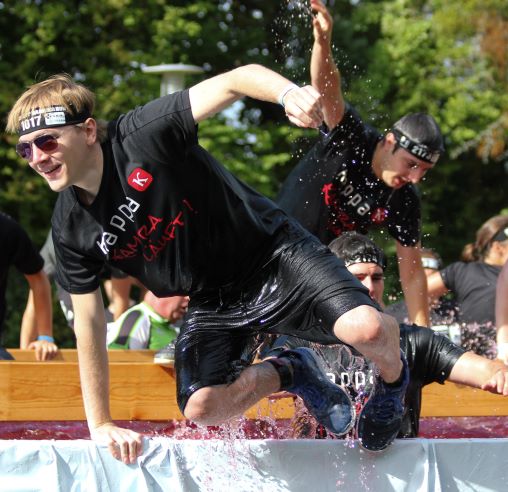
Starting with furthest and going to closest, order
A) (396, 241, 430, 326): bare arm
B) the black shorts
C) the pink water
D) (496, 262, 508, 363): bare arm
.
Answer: (396, 241, 430, 326): bare arm
the pink water
(496, 262, 508, 363): bare arm
the black shorts

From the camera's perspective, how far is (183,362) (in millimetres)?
4090

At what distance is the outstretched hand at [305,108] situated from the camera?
3197 millimetres

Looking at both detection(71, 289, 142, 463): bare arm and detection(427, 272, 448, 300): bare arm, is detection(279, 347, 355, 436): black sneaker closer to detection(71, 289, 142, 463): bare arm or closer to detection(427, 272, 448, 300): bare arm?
detection(71, 289, 142, 463): bare arm

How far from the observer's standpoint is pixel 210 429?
475 centimetres

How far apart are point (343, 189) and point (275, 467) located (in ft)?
6.08

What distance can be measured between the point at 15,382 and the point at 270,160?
359 inches

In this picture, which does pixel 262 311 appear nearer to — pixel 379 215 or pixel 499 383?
pixel 499 383

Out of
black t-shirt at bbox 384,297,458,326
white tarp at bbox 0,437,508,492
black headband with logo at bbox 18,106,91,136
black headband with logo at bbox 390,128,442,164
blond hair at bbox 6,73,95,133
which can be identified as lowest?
black t-shirt at bbox 384,297,458,326

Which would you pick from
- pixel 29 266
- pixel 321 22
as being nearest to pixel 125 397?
pixel 29 266

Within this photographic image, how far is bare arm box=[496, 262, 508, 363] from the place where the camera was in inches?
198

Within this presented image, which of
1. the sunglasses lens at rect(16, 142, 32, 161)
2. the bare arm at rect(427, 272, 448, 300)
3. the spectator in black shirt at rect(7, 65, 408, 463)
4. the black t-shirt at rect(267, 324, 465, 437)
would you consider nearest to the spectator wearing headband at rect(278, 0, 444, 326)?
the black t-shirt at rect(267, 324, 465, 437)

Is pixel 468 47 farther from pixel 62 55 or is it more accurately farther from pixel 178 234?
pixel 178 234

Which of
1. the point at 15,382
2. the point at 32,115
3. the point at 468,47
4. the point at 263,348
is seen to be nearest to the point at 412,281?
the point at 263,348

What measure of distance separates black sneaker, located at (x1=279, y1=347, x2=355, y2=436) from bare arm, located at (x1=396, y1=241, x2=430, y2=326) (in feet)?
4.89
